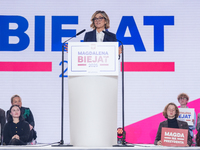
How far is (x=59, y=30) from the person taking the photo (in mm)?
5520

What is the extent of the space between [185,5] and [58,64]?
2537mm

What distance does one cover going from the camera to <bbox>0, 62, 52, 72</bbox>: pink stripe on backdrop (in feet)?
17.8

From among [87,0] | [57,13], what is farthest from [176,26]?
[57,13]

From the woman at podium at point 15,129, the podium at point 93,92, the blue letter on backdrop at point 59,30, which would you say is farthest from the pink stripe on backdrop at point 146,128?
the podium at point 93,92

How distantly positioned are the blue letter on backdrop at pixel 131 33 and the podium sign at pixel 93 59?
317 centimetres

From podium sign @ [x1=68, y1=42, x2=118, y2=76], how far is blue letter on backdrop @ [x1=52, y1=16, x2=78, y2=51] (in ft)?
10.4

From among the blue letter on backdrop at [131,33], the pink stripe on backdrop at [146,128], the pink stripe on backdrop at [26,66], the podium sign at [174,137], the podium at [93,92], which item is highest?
the blue letter on backdrop at [131,33]

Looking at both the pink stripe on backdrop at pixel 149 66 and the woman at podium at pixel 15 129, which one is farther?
the pink stripe on backdrop at pixel 149 66

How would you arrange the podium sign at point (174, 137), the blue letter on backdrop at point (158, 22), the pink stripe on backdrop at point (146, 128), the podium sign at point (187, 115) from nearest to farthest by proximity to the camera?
the podium sign at point (174, 137) → the podium sign at point (187, 115) → the pink stripe on backdrop at point (146, 128) → the blue letter on backdrop at point (158, 22)

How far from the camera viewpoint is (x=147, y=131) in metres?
5.40

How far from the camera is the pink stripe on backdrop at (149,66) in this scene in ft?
17.8

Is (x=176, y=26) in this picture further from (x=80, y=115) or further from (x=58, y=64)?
(x=80, y=115)

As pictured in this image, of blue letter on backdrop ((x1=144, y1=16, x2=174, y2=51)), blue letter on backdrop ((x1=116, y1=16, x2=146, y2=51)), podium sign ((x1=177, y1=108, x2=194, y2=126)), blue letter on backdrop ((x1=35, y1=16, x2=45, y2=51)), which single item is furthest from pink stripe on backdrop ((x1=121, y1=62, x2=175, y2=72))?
blue letter on backdrop ((x1=35, y1=16, x2=45, y2=51))

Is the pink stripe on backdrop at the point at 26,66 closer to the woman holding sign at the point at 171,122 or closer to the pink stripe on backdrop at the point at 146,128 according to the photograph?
the pink stripe on backdrop at the point at 146,128
